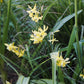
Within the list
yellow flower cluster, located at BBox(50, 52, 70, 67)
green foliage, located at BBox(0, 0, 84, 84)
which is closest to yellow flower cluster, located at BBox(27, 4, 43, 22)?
green foliage, located at BBox(0, 0, 84, 84)

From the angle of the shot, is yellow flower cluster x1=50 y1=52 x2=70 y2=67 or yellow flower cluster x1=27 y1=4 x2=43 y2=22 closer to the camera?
yellow flower cluster x1=50 y1=52 x2=70 y2=67

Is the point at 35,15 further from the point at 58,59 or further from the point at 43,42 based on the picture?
the point at 58,59

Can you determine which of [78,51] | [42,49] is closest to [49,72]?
[42,49]

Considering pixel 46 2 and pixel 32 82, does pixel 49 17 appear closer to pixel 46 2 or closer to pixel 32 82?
pixel 46 2

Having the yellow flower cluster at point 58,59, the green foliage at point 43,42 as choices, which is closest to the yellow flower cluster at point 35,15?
the green foliage at point 43,42

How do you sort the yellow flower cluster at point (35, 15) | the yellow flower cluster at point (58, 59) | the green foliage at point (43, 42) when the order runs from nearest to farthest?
the yellow flower cluster at point (58, 59) < the yellow flower cluster at point (35, 15) < the green foliage at point (43, 42)

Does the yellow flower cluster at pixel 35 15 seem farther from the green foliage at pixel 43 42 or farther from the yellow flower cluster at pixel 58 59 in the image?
the yellow flower cluster at pixel 58 59

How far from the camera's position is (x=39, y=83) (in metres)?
0.87

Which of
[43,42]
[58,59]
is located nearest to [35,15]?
[43,42]

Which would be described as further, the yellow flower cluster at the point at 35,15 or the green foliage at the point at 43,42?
the green foliage at the point at 43,42

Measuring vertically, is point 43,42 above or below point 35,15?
below

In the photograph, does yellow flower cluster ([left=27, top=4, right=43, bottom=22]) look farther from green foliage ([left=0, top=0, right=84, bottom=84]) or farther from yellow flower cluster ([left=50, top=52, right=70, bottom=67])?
yellow flower cluster ([left=50, top=52, right=70, bottom=67])

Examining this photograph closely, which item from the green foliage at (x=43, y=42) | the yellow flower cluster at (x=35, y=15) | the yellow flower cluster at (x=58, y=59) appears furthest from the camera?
the green foliage at (x=43, y=42)

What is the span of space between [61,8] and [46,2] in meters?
0.17
